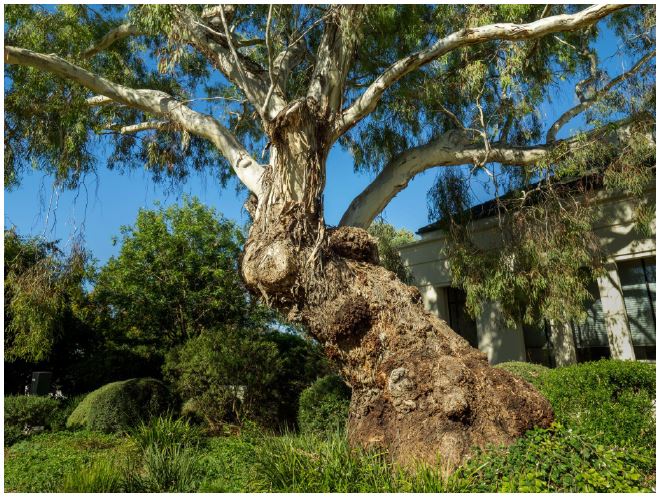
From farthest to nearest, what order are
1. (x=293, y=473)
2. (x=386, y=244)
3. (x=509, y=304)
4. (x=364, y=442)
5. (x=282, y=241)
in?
(x=386, y=244) → (x=509, y=304) → (x=282, y=241) → (x=364, y=442) → (x=293, y=473)

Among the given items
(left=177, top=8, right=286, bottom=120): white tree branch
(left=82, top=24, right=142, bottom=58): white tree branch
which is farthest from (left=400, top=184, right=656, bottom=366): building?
(left=82, top=24, right=142, bottom=58): white tree branch

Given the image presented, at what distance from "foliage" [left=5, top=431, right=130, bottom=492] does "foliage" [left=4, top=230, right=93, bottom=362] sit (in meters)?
2.68

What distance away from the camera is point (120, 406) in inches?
403

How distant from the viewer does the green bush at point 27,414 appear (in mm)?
9522

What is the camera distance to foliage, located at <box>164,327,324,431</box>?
31.7 feet

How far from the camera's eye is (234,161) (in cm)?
877

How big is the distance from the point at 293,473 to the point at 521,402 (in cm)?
265

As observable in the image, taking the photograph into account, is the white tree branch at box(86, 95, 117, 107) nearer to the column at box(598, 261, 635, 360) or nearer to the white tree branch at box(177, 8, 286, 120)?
the white tree branch at box(177, 8, 286, 120)

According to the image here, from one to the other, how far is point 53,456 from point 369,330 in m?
4.97

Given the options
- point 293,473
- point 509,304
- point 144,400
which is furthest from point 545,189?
point 144,400

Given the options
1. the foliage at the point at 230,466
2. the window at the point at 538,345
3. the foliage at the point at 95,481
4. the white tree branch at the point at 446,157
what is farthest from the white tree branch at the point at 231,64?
the window at the point at 538,345

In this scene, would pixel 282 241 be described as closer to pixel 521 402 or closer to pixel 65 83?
pixel 521 402

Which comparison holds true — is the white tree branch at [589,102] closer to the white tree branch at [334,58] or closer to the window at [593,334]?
the window at [593,334]

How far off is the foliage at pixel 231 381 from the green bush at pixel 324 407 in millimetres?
1383
